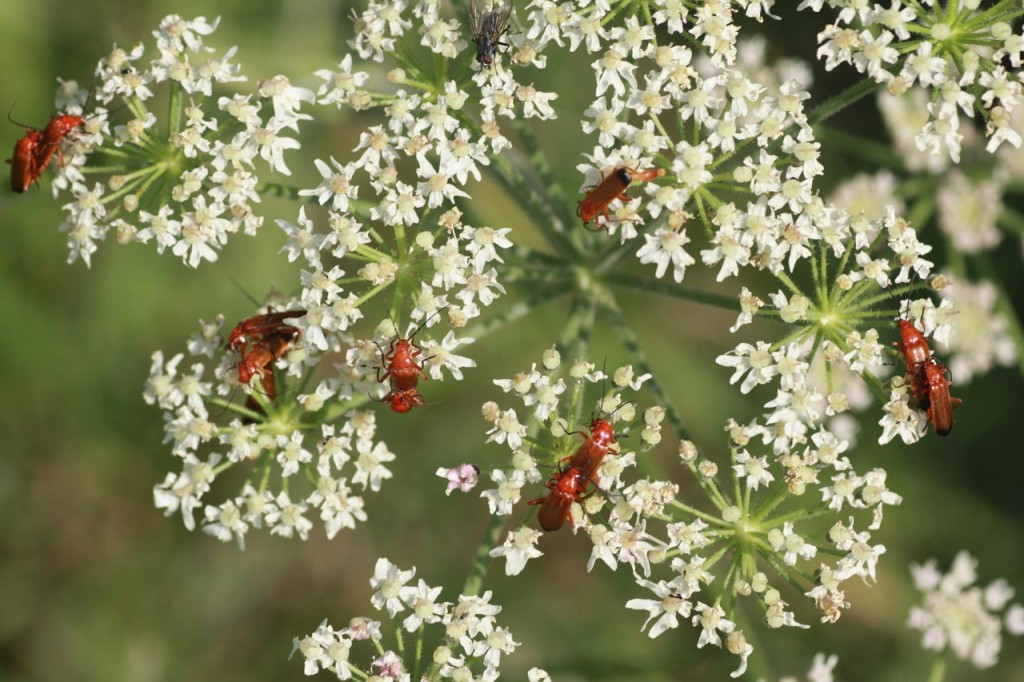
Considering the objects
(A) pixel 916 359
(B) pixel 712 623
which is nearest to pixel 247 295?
(B) pixel 712 623

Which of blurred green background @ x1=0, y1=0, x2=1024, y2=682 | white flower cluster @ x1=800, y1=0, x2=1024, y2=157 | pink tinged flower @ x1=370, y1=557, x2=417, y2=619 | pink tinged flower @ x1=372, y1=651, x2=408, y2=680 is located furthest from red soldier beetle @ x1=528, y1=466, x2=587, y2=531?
blurred green background @ x1=0, y1=0, x2=1024, y2=682

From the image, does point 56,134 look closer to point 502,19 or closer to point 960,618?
point 502,19

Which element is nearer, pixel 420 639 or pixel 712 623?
pixel 712 623

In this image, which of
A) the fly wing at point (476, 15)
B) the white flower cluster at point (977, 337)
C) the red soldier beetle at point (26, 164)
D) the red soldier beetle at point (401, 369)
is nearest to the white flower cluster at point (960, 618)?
the white flower cluster at point (977, 337)

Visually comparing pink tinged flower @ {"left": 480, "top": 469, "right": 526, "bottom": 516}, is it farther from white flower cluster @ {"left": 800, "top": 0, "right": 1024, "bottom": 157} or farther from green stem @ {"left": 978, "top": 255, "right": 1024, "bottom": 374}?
green stem @ {"left": 978, "top": 255, "right": 1024, "bottom": 374}

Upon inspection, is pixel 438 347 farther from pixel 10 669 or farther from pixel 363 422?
pixel 10 669

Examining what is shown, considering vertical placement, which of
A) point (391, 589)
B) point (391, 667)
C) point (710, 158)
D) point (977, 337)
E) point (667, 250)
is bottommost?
point (391, 667)

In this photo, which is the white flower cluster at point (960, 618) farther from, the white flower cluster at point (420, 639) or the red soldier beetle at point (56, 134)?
the red soldier beetle at point (56, 134)
